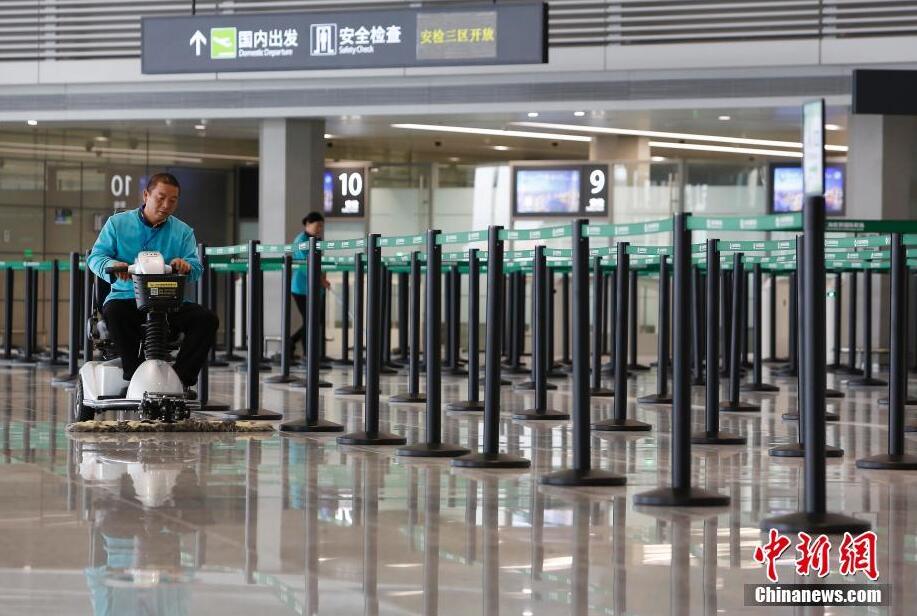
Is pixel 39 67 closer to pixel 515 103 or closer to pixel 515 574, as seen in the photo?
pixel 515 103

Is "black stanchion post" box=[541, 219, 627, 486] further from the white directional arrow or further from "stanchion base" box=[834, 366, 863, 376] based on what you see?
the white directional arrow

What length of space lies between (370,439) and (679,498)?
2431mm

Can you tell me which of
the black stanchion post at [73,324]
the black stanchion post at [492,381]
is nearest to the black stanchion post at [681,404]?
the black stanchion post at [492,381]

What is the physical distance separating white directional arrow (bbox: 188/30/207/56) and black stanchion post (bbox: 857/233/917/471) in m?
11.3

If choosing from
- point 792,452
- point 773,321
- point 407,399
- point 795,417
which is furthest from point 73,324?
point 773,321

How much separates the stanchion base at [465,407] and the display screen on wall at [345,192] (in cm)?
1191

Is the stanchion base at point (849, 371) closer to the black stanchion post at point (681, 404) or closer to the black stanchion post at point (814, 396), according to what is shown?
the black stanchion post at point (681, 404)

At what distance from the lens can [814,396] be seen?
4.50 m

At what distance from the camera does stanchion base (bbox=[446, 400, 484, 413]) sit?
359 inches

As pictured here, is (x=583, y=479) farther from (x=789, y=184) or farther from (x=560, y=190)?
(x=789, y=184)

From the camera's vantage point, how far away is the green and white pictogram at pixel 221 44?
16.4m

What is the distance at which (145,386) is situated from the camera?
7.61 m

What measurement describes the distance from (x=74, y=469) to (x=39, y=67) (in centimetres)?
1336

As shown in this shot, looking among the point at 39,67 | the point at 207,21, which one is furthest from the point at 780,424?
the point at 39,67
